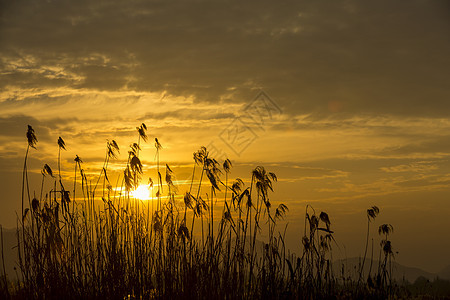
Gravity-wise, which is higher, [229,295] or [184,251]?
[184,251]

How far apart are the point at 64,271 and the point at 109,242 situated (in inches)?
23.2

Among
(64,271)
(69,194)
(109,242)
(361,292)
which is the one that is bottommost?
(361,292)

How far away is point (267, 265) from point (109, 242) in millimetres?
1882

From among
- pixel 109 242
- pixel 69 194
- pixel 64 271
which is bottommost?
pixel 64 271

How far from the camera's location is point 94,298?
4.77 m

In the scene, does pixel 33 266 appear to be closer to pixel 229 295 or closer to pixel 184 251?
pixel 184 251

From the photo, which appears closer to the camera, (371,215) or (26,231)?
(26,231)

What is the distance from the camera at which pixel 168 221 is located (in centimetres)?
514

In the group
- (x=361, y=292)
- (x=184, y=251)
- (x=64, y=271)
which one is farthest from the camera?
(x=361, y=292)

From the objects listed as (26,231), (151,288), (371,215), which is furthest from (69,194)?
(371,215)

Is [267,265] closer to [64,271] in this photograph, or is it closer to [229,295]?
[229,295]

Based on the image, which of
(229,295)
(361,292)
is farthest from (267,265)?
(361,292)

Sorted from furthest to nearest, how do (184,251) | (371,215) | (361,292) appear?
(361,292), (371,215), (184,251)

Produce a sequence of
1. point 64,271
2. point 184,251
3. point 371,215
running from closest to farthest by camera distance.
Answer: point 184,251, point 64,271, point 371,215
